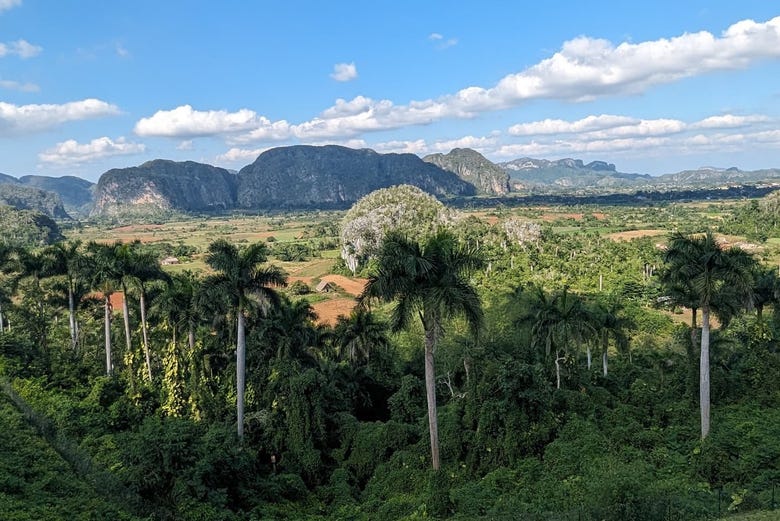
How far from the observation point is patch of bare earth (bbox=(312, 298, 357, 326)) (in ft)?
172

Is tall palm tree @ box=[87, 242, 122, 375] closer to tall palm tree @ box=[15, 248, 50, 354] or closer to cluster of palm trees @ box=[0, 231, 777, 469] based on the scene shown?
cluster of palm trees @ box=[0, 231, 777, 469]

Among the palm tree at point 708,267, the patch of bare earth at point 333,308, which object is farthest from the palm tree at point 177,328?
the patch of bare earth at point 333,308

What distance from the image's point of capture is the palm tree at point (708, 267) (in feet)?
59.2

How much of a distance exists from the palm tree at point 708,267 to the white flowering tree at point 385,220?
171ft

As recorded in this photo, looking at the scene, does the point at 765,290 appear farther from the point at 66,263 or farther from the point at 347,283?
the point at 347,283

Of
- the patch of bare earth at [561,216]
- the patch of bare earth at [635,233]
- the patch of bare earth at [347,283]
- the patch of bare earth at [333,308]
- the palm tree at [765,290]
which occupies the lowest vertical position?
the patch of bare earth at [333,308]

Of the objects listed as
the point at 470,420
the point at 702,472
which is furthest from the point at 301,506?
the point at 702,472

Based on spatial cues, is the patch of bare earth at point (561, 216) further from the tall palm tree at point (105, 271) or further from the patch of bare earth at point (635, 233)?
the tall palm tree at point (105, 271)

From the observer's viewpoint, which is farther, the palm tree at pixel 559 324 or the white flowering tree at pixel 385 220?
the white flowering tree at pixel 385 220

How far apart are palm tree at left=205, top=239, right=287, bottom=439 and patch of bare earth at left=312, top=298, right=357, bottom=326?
1116 inches

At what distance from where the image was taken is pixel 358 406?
28375mm

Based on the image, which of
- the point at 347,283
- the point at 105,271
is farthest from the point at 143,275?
the point at 347,283

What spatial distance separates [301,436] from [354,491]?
3.45 m

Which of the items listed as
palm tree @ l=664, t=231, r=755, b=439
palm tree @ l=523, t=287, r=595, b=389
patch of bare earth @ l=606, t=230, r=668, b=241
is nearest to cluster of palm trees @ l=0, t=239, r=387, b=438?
palm tree @ l=523, t=287, r=595, b=389
